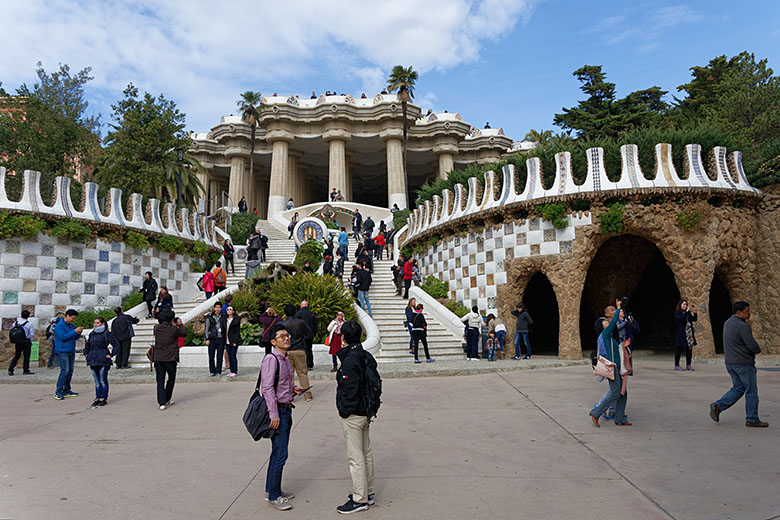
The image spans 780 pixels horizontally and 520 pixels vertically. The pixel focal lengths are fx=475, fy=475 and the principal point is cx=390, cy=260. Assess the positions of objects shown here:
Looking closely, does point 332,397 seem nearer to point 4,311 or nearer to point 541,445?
point 541,445

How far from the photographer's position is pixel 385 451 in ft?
18.0

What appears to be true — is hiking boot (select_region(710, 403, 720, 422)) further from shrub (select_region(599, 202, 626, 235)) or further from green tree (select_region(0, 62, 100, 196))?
green tree (select_region(0, 62, 100, 196))

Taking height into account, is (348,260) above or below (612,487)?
above

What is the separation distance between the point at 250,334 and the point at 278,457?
10300 mm

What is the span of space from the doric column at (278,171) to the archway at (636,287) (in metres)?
30.2

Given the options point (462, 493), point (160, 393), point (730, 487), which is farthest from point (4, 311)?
point (730, 487)

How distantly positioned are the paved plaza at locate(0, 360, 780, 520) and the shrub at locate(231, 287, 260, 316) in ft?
20.6

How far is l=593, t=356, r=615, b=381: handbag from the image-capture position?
6.12m

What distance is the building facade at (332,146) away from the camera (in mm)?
42688

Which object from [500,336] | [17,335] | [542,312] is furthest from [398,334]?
[17,335]

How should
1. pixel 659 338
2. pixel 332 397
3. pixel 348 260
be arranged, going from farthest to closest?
pixel 348 260, pixel 659 338, pixel 332 397

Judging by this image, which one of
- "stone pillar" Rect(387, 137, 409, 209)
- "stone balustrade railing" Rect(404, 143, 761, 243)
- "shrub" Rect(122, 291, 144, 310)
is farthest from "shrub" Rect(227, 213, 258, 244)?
"stone balustrade railing" Rect(404, 143, 761, 243)

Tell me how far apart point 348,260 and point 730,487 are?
2035cm

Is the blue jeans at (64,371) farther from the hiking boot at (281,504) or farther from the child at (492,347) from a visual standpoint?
the child at (492,347)
